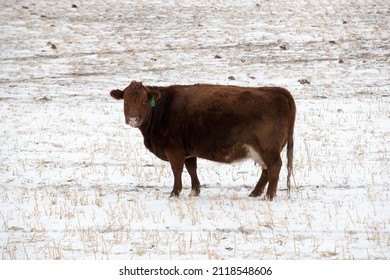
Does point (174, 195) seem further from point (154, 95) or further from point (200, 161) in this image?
point (200, 161)

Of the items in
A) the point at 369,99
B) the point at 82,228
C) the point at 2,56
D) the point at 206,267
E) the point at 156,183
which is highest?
the point at 206,267

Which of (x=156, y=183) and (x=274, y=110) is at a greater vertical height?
(x=274, y=110)

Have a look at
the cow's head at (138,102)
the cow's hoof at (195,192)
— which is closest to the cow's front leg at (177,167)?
the cow's hoof at (195,192)

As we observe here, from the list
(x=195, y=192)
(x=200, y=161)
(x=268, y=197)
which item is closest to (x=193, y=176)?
(x=195, y=192)

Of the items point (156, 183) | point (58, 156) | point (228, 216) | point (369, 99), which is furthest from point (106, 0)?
point (228, 216)

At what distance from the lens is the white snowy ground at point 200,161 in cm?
686

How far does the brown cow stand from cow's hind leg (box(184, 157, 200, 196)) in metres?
0.02

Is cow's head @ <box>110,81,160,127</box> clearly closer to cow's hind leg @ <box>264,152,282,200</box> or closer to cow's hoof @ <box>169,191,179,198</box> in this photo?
cow's hoof @ <box>169,191,179,198</box>

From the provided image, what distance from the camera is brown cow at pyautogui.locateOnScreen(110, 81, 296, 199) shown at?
335 inches

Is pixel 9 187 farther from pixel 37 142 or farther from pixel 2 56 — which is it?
pixel 2 56

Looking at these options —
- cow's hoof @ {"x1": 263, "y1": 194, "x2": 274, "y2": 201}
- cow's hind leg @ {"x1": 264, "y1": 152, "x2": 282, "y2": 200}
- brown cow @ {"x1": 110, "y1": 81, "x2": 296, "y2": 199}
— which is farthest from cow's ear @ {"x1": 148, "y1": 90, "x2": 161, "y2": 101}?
cow's hoof @ {"x1": 263, "y1": 194, "x2": 274, "y2": 201}

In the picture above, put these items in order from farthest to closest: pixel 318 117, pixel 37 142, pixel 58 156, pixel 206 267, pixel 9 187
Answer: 1. pixel 318 117
2. pixel 37 142
3. pixel 58 156
4. pixel 9 187
5. pixel 206 267

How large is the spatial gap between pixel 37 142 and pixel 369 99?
9759 mm

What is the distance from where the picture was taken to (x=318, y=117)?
1537 centimetres
